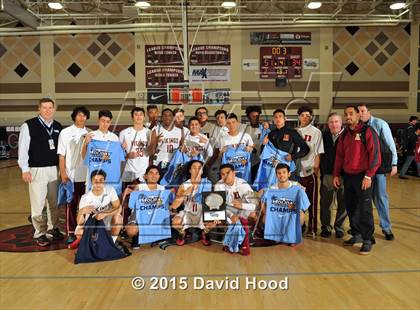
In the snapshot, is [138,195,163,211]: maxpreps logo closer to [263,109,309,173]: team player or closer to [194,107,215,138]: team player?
[194,107,215,138]: team player

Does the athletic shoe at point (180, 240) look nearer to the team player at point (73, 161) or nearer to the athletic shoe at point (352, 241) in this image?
the team player at point (73, 161)

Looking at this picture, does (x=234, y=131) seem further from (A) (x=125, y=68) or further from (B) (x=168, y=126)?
(A) (x=125, y=68)

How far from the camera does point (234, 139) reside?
467cm

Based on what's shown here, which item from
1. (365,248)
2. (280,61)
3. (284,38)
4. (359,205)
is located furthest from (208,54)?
(365,248)

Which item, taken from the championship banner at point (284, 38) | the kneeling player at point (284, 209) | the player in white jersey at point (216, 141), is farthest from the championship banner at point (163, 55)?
the kneeling player at point (284, 209)

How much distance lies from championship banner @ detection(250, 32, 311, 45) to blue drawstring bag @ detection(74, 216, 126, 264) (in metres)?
11.1

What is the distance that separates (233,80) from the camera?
45.0 feet

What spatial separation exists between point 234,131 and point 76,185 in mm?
1875

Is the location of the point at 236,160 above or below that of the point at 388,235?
above

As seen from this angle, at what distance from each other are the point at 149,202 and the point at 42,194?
1193 millimetres

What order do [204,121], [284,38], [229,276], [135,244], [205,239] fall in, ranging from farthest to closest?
1. [284,38]
2. [204,121]
3. [205,239]
4. [135,244]
5. [229,276]

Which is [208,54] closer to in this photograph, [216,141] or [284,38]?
[284,38]

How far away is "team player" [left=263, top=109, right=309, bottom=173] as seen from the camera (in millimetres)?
4461

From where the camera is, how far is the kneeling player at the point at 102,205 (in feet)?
13.1
